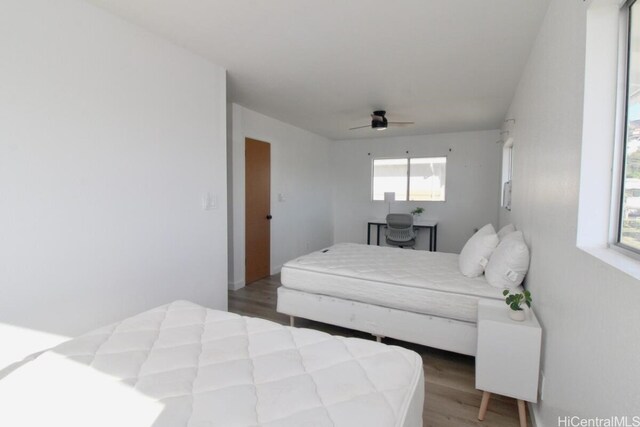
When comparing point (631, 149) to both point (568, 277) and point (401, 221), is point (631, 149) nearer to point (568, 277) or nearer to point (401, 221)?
point (568, 277)

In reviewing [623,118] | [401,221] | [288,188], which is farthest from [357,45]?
[401,221]

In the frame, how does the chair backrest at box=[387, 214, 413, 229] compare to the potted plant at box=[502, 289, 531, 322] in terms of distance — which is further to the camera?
the chair backrest at box=[387, 214, 413, 229]

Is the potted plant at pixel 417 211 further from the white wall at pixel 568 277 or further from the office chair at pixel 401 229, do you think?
the white wall at pixel 568 277

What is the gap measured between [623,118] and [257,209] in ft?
12.8

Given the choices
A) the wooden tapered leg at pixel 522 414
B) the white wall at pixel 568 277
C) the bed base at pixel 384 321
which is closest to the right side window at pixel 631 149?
the white wall at pixel 568 277

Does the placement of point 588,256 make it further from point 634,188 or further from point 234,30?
point 234,30

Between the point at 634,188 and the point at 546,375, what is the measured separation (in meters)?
1.07

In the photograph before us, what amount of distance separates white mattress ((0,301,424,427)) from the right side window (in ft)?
2.89

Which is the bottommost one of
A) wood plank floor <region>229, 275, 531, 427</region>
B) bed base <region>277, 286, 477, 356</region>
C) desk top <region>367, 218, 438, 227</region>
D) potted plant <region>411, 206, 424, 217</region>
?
wood plank floor <region>229, 275, 531, 427</region>

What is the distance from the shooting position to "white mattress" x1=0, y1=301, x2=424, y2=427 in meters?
0.98

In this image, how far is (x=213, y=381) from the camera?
1161 millimetres

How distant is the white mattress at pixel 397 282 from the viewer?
2305mm

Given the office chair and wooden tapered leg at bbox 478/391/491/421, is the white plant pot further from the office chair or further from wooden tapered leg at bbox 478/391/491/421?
the office chair

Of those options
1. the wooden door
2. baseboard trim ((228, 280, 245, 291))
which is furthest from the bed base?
the wooden door
